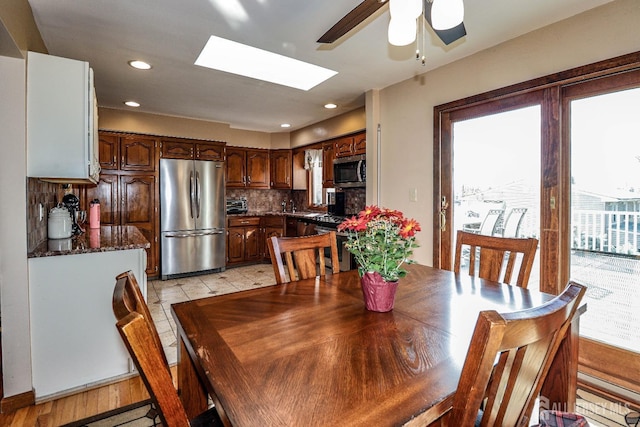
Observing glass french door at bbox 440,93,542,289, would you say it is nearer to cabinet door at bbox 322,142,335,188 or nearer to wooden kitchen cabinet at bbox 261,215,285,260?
cabinet door at bbox 322,142,335,188

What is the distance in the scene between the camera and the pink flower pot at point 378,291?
1.20m

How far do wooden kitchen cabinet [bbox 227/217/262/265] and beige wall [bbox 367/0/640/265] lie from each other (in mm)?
2508

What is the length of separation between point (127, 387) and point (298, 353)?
70.2 inches

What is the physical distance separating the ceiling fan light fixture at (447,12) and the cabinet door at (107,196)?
443cm

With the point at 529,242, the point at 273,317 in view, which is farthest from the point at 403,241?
the point at 529,242

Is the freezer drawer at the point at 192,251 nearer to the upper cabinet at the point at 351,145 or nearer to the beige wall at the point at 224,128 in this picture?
the beige wall at the point at 224,128

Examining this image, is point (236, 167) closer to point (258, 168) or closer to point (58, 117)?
point (258, 168)

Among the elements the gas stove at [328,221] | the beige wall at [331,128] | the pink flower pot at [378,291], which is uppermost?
the beige wall at [331,128]

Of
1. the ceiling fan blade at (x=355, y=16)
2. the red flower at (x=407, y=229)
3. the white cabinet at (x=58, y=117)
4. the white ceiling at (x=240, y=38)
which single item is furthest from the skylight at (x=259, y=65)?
the red flower at (x=407, y=229)

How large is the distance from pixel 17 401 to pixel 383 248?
2211 millimetres

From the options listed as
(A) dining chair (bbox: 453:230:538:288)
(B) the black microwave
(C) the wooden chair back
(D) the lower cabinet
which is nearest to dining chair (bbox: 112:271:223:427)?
(C) the wooden chair back

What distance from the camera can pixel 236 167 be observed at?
5.55 m

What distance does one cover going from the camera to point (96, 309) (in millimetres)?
2043

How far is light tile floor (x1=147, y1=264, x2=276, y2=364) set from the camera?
3.18 m
